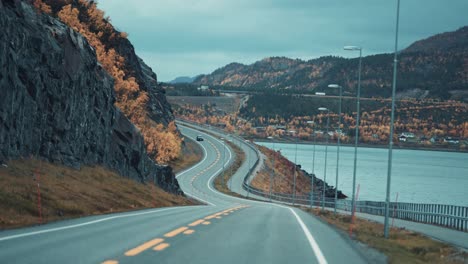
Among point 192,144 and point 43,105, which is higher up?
point 43,105

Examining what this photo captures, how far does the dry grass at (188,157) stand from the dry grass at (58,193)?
3357 inches

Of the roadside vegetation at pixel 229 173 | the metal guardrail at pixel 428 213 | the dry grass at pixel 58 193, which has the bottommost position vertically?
the roadside vegetation at pixel 229 173

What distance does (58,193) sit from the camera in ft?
84.3

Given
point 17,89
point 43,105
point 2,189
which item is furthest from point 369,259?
point 43,105

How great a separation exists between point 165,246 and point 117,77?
237ft

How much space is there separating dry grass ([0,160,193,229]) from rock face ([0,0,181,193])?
1112 mm

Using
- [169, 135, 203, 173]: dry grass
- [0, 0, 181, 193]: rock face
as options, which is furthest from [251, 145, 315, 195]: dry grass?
[0, 0, 181, 193]: rock face

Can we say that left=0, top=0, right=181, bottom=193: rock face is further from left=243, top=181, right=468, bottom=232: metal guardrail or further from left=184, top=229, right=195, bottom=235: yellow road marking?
left=243, top=181, right=468, bottom=232: metal guardrail

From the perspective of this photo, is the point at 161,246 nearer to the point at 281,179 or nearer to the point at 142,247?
the point at 142,247

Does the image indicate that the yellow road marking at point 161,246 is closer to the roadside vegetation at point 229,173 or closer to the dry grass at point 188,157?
the roadside vegetation at point 229,173

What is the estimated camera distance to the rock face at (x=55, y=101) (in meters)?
28.1

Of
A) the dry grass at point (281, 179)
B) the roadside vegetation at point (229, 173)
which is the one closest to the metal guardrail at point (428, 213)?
the roadside vegetation at point (229, 173)

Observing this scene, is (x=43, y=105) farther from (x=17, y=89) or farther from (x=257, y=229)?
(x=257, y=229)

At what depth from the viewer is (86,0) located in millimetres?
93250
